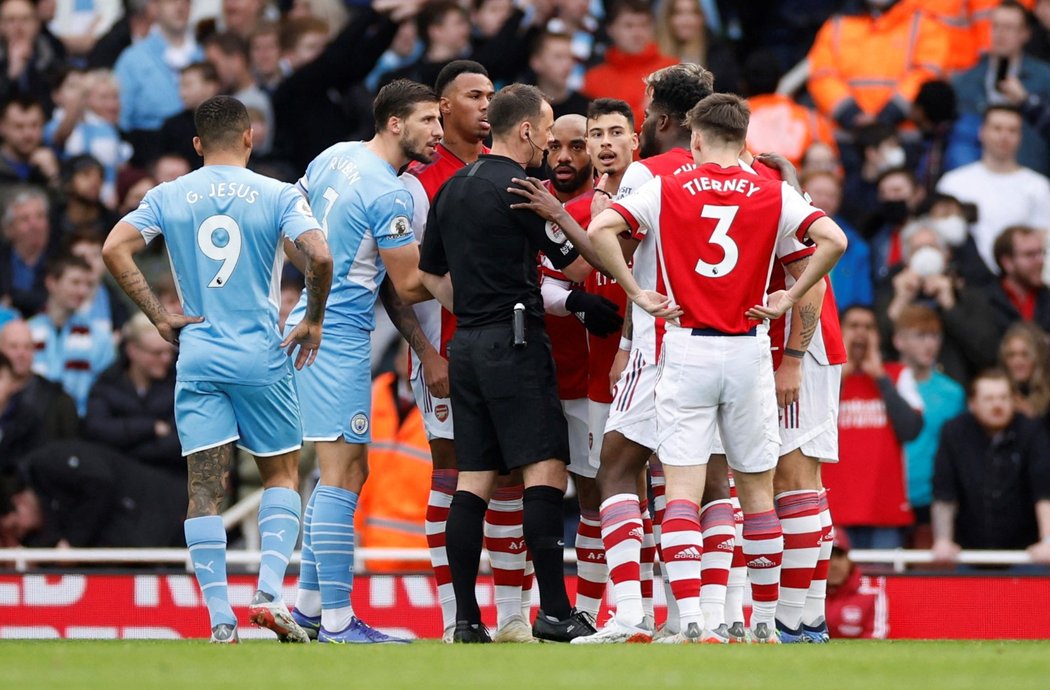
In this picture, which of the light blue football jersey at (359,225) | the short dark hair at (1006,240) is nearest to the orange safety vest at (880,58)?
the short dark hair at (1006,240)

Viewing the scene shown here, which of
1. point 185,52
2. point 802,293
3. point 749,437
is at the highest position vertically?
point 185,52

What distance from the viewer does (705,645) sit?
341 inches

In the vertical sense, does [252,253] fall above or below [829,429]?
above

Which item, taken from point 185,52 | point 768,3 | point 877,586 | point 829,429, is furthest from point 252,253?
point 768,3

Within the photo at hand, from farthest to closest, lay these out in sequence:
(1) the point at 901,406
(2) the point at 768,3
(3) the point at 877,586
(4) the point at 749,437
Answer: (2) the point at 768,3
(1) the point at 901,406
(3) the point at 877,586
(4) the point at 749,437

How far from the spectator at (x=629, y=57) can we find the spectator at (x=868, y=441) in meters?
3.73

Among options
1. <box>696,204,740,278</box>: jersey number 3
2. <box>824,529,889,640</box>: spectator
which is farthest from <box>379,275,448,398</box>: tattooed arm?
<box>824,529,889,640</box>: spectator

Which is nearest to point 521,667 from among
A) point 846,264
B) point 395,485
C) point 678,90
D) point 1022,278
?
point 678,90

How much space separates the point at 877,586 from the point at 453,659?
4.84 m

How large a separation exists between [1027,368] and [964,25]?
4185 millimetres

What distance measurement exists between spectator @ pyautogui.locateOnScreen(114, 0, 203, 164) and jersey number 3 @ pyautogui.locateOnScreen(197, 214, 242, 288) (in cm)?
753

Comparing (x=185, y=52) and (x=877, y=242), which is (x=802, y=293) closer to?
(x=877, y=242)

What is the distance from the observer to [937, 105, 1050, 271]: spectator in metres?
14.9

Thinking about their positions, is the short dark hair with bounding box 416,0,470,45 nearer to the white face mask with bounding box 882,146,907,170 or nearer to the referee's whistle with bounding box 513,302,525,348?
the white face mask with bounding box 882,146,907,170
